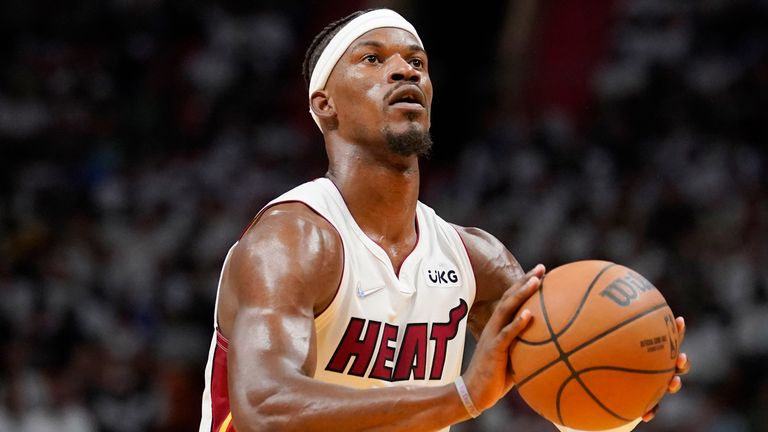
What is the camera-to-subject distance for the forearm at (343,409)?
12.7 ft

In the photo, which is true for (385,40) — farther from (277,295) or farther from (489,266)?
(277,295)

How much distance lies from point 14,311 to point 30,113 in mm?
3805

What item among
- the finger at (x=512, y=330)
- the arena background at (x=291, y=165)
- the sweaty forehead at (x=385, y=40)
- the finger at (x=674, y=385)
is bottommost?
the arena background at (x=291, y=165)

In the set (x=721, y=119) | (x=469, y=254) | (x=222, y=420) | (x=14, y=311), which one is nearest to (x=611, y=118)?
(x=721, y=119)

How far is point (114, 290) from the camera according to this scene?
1187 centimetres

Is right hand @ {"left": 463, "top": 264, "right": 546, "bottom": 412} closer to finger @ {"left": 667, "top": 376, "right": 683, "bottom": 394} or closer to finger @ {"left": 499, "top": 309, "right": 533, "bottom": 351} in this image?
finger @ {"left": 499, "top": 309, "right": 533, "bottom": 351}

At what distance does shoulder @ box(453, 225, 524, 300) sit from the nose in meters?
0.77

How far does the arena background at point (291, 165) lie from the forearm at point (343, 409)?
5342mm

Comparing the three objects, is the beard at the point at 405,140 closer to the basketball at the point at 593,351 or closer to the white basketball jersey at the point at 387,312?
the white basketball jersey at the point at 387,312

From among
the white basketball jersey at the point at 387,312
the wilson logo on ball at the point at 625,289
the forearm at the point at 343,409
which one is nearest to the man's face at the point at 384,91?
the white basketball jersey at the point at 387,312

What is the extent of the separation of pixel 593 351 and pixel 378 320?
98 cm

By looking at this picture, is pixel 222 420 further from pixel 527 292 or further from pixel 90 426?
pixel 90 426

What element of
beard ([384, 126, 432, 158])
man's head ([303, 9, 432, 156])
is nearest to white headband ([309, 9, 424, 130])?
man's head ([303, 9, 432, 156])

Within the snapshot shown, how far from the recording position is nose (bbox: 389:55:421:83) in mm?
4902
